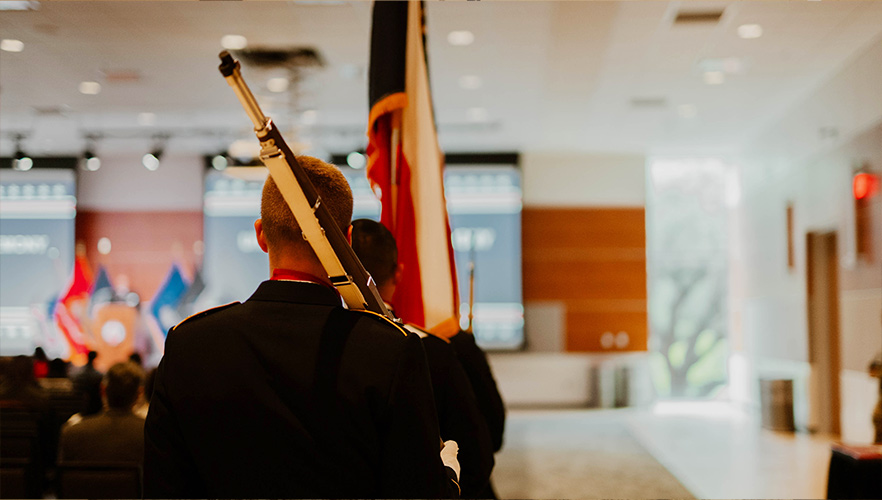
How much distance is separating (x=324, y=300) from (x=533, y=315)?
10511 mm

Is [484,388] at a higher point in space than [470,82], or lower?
lower

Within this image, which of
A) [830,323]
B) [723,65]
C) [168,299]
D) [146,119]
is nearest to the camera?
[723,65]

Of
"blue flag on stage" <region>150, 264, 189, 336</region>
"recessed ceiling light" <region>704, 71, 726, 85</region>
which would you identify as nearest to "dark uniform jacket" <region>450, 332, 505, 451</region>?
"recessed ceiling light" <region>704, 71, 726, 85</region>

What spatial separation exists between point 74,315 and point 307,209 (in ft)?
35.7

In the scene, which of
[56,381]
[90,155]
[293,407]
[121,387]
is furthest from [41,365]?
[293,407]

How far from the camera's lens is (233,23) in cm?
524

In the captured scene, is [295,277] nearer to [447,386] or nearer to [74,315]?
[447,386]

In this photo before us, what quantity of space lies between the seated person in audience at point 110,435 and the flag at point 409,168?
155cm

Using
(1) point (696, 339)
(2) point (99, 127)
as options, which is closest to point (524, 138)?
(1) point (696, 339)

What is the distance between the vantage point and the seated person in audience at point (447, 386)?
201 cm

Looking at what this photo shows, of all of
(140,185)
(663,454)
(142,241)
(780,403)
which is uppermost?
(140,185)

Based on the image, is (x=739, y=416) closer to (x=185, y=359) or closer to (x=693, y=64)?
(x=693, y=64)

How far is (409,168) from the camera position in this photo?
258cm

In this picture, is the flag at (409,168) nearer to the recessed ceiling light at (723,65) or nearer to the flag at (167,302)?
the recessed ceiling light at (723,65)
